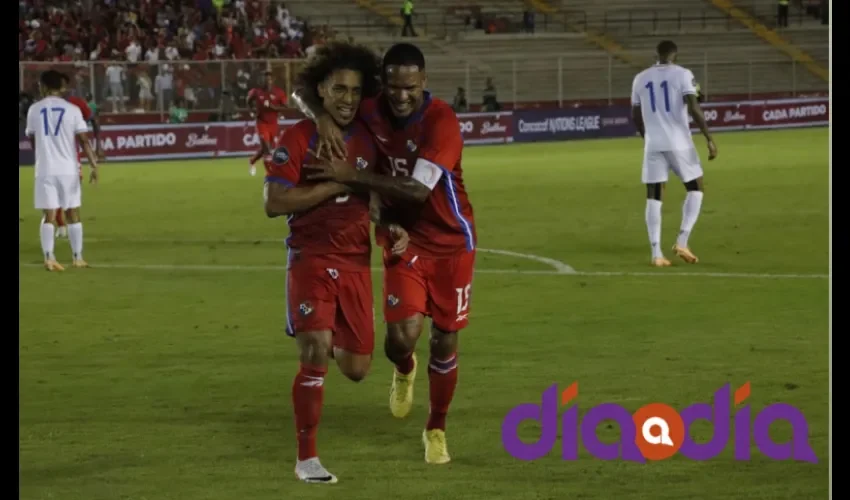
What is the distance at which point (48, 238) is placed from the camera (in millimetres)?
16203

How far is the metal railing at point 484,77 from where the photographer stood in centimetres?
3691

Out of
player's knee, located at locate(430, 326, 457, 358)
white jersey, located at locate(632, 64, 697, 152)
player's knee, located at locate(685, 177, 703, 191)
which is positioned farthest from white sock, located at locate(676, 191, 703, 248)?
player's knee, located at locate(430, 326, 457, 358)

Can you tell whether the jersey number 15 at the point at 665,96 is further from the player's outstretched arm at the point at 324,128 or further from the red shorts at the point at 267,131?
the red shorts at the point at 267,131

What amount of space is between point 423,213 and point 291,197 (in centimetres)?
97

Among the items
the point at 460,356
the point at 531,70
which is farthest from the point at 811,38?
the point at 460,356

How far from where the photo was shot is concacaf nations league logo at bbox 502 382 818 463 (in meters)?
7.71

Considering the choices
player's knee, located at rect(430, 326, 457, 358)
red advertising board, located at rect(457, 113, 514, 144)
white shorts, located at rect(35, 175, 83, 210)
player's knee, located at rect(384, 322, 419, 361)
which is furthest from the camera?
red advertising board, located at rect(457, 113, 514, 144)

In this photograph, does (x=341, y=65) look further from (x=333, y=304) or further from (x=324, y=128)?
(x=333, y=304)

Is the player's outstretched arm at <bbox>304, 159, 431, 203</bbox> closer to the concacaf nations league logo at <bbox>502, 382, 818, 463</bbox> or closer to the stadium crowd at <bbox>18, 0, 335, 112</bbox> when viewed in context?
the concacaf nations league logo at <bbox>502, 382, 818, 463</bbox>

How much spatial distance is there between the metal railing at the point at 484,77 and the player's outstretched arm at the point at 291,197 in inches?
1151

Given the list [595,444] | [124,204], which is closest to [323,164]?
[595,444]

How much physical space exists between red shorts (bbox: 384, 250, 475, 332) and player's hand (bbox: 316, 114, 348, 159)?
850 millimetres

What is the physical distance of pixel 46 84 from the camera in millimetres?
15344

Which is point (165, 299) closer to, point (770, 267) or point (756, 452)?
point (770, 267)
